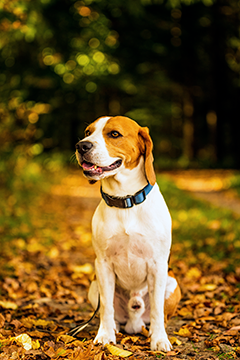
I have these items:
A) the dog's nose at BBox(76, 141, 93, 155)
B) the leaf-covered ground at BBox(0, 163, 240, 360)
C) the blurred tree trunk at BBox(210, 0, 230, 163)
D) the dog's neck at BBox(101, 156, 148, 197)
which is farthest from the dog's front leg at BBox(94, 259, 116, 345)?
the blurred tree trunk at BBox(210, 0, 230, 163)

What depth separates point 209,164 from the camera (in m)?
21.6

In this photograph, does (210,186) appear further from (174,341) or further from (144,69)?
(174,341)

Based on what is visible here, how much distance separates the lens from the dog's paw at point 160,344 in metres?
3.25

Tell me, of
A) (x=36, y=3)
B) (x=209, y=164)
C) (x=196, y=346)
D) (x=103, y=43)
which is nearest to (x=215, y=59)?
(x=209, y=164)

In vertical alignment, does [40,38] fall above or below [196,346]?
above

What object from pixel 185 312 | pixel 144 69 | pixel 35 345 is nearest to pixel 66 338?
pixel 35 345

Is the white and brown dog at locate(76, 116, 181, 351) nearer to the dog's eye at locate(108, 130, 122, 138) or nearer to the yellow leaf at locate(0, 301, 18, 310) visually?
the dog's eye at locate(108, 130, 122, 138)

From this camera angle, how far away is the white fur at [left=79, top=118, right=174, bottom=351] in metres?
3.23

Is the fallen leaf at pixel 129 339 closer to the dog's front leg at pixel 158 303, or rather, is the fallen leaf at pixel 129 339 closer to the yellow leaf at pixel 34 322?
the dog's front leg at pixel 158 303

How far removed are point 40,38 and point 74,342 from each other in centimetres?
1081

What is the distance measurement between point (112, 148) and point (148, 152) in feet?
1.00

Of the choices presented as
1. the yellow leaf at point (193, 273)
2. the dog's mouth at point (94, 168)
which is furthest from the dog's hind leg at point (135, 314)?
the yellow leaf at point (193, 273)

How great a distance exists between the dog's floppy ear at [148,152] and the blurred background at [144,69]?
27.6 ft

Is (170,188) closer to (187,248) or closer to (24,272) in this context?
(187,248)
